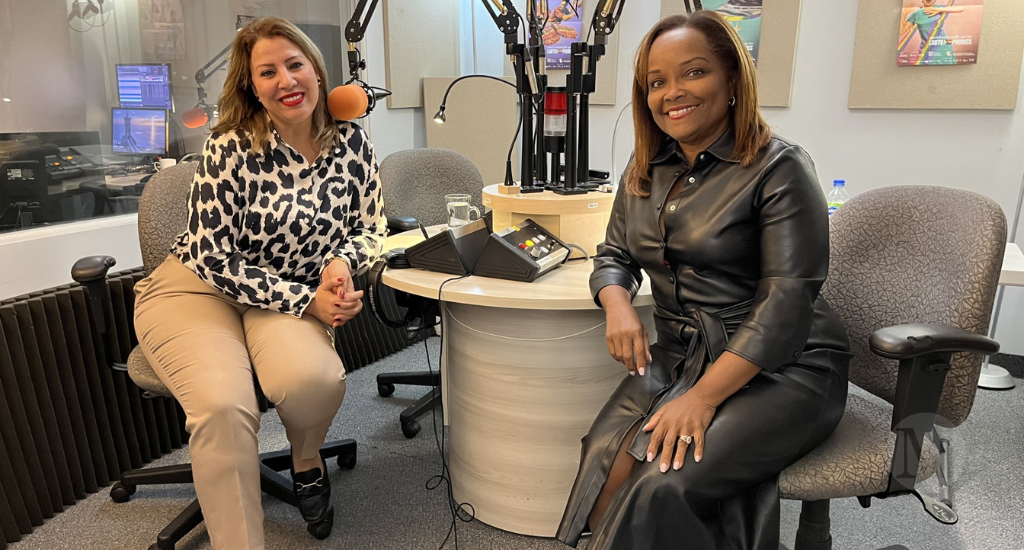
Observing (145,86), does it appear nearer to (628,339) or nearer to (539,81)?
(539,81)

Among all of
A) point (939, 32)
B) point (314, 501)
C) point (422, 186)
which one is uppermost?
point (939, 32)

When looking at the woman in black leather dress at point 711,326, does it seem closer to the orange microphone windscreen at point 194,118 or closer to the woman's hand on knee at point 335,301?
the woman's hand on knee at point 335,301

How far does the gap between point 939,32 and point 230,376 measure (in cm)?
303

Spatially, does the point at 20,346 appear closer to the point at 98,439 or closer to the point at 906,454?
the point at 98,439

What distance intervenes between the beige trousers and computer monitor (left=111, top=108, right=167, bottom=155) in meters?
0.98

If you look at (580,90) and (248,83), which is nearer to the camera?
(248,83)

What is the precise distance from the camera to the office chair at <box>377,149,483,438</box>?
2.78m

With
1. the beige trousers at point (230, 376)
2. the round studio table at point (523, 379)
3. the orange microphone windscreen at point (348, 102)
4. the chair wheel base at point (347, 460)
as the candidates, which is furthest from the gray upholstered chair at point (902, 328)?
the chair wheel base at point (347, 460)

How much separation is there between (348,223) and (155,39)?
141 cm

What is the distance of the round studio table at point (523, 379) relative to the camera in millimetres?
1771

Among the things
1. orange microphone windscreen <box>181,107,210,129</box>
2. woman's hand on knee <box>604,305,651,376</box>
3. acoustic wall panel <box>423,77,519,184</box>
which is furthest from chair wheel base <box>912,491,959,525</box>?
orange microphone windscreen <box>181,107,210,129</box>

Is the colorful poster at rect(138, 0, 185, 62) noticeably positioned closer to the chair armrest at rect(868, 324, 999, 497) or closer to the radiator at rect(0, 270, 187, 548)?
the radiator at rect(0, 270, 187, 548)

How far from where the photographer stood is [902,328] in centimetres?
135

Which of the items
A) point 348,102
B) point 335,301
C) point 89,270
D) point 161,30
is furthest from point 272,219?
point 161,30
